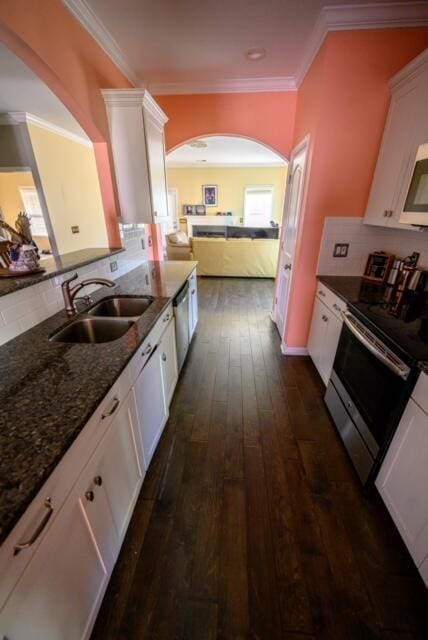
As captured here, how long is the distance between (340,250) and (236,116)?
1.88m

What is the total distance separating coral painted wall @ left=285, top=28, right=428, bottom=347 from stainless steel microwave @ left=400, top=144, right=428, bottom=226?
0.59 meters

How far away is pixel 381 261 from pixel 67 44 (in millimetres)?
2731

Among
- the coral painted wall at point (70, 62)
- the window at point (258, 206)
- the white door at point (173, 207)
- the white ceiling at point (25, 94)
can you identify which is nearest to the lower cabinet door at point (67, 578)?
the coral painted wall at point (70, 62)

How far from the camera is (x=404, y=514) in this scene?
1.20 metres

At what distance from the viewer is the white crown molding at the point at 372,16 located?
168 cm

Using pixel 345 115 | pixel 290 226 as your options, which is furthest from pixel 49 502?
pixel 290 226

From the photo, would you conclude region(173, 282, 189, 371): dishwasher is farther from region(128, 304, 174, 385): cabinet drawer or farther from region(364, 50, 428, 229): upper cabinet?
region(364, 50, 428, 229): upper cabinet

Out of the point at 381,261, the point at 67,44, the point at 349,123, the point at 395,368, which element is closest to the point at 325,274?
the point at 381,261

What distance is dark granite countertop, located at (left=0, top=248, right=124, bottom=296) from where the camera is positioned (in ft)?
4.09

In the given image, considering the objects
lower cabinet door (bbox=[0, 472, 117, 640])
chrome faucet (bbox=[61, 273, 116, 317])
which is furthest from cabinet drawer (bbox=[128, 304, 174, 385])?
lower cabinet door (bbox=[0, 472, 117, 640])

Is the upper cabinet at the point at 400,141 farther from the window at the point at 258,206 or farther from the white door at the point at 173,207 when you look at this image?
the white door at the point at 173,207

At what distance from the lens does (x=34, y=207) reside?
16.3 ft

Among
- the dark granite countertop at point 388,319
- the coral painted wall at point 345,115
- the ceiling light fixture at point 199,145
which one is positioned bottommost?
the dark granite countertop at point 388,319

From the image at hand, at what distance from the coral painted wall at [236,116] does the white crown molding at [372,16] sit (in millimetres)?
935
